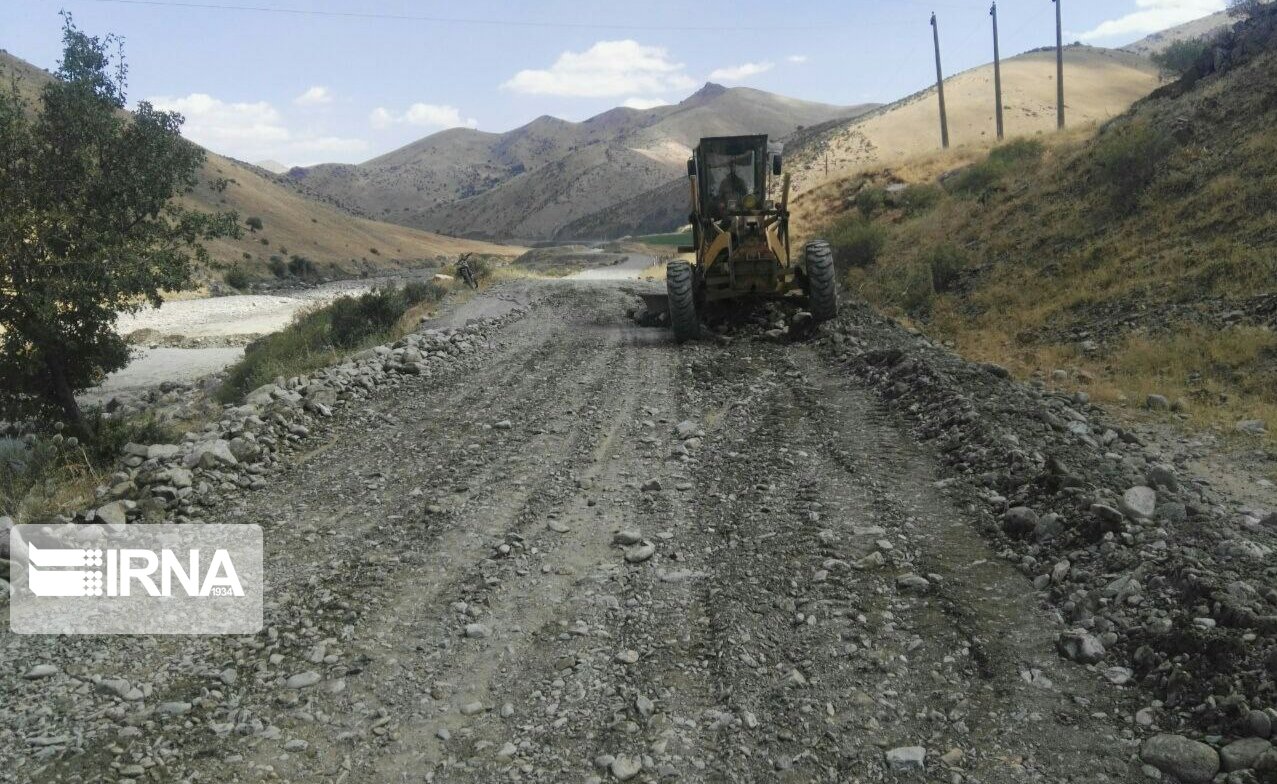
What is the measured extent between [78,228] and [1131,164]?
71.7 feet

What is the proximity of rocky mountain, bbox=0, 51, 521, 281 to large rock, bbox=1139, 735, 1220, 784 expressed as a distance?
60585mm

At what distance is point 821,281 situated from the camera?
14602 mm

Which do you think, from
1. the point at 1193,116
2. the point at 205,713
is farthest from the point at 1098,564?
the point at 1193,116

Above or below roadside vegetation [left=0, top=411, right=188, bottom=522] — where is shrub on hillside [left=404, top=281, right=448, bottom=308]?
above

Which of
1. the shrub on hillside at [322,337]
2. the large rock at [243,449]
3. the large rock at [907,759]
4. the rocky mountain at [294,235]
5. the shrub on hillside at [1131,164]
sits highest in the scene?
the rocky mountain at [294,235]

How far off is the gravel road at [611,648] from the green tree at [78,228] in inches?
289

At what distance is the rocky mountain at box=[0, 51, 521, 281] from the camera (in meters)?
72.3

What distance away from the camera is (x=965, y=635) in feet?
15.5

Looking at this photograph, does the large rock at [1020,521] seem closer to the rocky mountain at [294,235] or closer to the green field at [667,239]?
the green field at [667,239]

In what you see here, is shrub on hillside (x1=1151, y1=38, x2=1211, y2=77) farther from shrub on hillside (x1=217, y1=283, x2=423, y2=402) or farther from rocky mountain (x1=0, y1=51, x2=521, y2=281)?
rocky mountain (x1=0, y1=51, x2=521, y2=281)

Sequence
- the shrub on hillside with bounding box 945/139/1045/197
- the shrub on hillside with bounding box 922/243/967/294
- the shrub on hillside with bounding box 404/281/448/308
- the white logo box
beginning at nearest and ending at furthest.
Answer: the white logo box, the shrub on hillside with bounding box 922/243/967/294, the shrub on hillside with bounding box 404/281/448/308, the shrub on hillside with bounding box 945/139/1045/197

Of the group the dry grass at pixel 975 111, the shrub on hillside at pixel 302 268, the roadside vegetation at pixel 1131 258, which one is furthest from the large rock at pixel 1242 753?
the shrub on hillside at pixel 302 268

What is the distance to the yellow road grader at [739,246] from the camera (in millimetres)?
14742

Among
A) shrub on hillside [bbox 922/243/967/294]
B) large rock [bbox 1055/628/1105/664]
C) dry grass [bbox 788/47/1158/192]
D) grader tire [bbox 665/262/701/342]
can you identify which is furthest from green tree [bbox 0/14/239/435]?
dry grass [bbox 788/47/1158/192]
